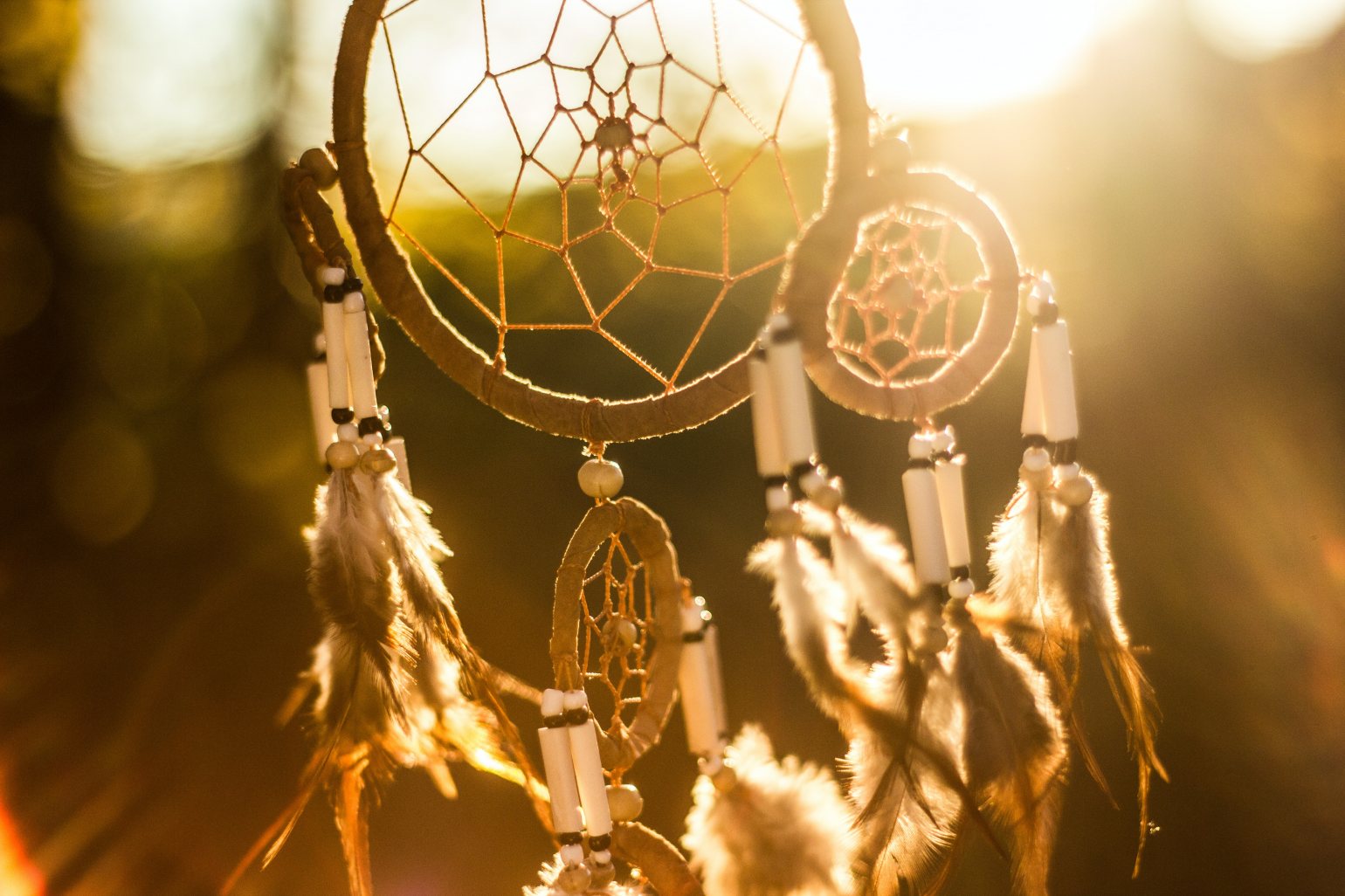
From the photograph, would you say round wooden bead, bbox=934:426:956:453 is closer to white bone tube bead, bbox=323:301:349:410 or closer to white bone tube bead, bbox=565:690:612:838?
white bone tube bead, bbox=565:690:612:838

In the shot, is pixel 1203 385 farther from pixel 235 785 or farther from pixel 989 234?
pixel 235 785

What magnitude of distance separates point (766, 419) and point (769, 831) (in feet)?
1.10

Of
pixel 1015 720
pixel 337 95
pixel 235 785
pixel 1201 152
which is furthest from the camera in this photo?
pixel 235 785

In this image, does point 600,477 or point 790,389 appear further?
point 600,477

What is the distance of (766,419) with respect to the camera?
0.72 meters

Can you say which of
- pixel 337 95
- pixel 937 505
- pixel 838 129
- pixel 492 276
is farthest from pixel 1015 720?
pixel 492 276

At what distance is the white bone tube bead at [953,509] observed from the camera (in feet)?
2.56

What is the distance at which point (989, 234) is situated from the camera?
2.46ft

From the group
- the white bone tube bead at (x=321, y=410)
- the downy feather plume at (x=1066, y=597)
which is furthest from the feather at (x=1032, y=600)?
the white bone tube bead at (x=321, y=410)

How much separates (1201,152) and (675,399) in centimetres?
95

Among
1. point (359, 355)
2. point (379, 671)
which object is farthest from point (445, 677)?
point (359, 355)

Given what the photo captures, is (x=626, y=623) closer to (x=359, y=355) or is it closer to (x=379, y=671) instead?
(x=379, y=671)

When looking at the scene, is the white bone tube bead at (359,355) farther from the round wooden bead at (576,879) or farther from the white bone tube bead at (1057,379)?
the white bone tube bead at (1057,379)

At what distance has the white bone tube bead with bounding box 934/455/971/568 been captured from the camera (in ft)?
2.56
